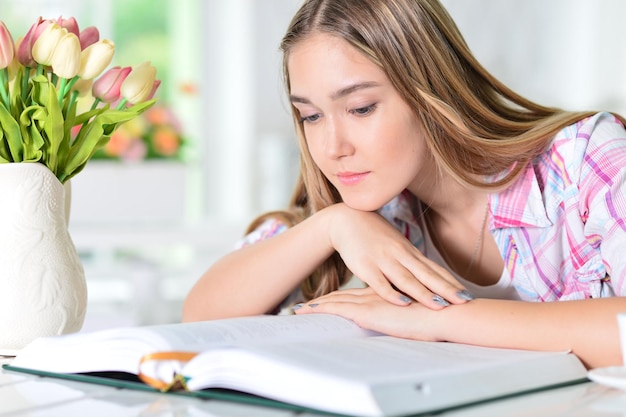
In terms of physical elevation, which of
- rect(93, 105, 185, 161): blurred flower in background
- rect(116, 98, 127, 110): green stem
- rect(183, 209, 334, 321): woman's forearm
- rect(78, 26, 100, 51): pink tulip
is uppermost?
rect(78, 26, 100, 51): pink tulip

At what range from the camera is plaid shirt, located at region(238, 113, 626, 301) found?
4.86 feet

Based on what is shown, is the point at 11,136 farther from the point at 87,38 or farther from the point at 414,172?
the point at 414,172

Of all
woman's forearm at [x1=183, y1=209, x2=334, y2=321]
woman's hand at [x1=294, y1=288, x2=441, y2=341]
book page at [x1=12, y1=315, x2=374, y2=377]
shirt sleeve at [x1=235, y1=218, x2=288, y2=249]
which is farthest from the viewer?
shirt sleeve at [x1=235, y1=218, x2=288, y2=249]

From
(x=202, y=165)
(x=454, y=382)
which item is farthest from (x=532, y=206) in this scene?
(x=202, y=165)

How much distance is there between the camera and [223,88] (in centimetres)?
496

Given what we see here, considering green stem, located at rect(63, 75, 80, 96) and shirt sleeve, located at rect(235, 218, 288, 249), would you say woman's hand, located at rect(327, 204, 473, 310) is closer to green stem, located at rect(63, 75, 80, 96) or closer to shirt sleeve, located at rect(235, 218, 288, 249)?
shirt sleeve, located at rect(235, 218, 288, 249)

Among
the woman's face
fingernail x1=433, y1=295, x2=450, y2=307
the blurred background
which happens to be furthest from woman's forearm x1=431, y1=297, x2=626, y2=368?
the blurred background

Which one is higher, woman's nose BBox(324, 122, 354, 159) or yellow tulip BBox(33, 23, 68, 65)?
yellow tulip BBox(33, 23, 68, 65)

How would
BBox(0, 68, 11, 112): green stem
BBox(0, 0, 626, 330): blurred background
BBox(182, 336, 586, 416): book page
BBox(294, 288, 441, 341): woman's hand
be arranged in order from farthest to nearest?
1. BBox(0, 0, 626, 330): blurred background
2. BBox(0, 68, 11, 112): green stem
3. BBox(294, 288, 441, 341): woman's hand
4. BBox(182, 336, 586, 416): book page

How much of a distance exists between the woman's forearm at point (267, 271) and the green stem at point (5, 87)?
0.54 metres

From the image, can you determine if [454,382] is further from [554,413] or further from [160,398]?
[160,398]

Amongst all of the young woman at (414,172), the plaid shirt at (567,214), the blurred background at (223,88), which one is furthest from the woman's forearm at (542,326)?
the blurred background at (223,88)

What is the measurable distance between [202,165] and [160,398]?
4159 millimetres

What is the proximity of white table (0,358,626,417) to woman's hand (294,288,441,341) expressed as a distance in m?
0.26
